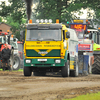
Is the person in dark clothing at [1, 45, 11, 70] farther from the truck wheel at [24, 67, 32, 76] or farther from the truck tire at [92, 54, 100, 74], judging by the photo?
the truck wheel at [24, 67, 32, 76]

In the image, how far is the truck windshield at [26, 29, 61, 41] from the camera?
19578 mm

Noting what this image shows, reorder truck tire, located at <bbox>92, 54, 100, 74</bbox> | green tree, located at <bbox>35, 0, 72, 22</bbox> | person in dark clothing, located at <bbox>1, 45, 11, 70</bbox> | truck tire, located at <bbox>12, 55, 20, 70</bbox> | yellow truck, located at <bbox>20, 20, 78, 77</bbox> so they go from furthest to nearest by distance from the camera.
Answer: green tree, located at <bbox>35, 0, 72, 22</bbox> → truck tire, located at <bbox>12, 55, 20, 70</bbox> → person in dark clothing, located at <bbox>1, 45, 11, 70</bbox> → truck tire, located at <bbox>92, 54, 100, 74</bbox> → yellow truck, located at <bbox>20, 20, 78, 77</bbox>

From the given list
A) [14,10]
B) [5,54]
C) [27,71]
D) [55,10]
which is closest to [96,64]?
[27,71]

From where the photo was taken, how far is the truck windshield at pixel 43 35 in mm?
19578

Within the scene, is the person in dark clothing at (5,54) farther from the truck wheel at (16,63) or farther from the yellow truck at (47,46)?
the yellow truck at (47,46)

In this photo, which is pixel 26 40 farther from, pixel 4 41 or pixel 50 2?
pixel 50 2

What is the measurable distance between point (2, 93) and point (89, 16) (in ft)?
125

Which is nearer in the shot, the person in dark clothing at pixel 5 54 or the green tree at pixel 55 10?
the person in dark clothing at pixel 5 54

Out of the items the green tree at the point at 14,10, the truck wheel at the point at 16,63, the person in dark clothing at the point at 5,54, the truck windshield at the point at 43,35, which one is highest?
the green tree at the point at 14,10

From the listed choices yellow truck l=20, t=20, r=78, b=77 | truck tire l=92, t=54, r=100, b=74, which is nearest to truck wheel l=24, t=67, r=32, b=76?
yellow truck l=20, t=20, r=78, b=77

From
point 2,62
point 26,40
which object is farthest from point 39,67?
point 2,62

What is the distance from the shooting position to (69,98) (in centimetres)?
1034

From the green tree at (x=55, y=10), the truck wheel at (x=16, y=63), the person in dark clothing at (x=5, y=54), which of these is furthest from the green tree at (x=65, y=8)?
the person in dark clothing at (x=5, y=54)

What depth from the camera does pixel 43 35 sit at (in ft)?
64.6
